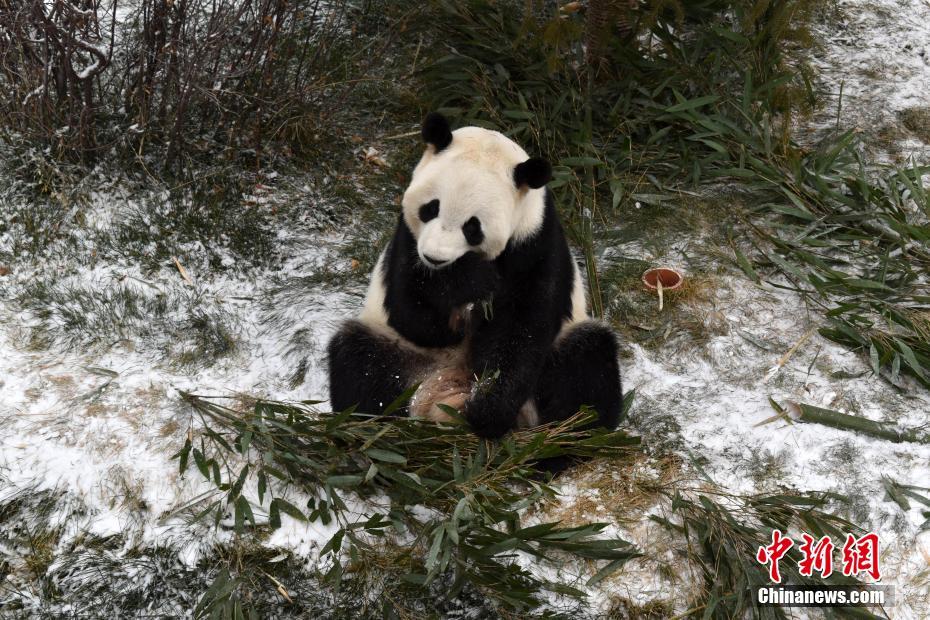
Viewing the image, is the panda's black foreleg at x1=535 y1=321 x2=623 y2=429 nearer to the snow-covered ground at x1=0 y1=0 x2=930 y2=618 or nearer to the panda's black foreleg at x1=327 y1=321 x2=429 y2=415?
the snow-covered ground at x1=0 y1=0 x2=930 y2=618

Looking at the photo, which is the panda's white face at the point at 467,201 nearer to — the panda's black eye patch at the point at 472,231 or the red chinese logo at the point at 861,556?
the panda's black eye patch at the point at 472,231

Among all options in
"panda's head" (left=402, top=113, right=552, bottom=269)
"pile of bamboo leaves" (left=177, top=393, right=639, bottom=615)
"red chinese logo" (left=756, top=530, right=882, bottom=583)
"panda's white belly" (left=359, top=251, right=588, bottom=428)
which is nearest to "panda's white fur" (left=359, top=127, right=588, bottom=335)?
"panda's head" (left=402, top=113, right=552, bottom=269)

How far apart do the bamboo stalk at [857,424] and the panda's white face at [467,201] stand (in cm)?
158

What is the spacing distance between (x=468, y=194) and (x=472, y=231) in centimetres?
14

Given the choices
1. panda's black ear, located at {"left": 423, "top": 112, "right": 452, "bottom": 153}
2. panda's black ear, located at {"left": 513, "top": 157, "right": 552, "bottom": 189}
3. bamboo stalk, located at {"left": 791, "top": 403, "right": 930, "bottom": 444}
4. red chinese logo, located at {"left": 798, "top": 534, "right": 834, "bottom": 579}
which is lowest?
red chinese logo, located at {"left": 798, "top": 534, "right": 834, "bottom": 579}

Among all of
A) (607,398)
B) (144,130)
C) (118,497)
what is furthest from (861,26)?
(118,497)

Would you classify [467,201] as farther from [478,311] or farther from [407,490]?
[407,490]

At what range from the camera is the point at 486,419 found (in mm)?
3723

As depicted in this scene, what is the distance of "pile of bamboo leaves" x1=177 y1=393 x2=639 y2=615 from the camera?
3.29 meters

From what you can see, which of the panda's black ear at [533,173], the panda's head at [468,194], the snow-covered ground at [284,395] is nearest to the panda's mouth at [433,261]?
the panda's head at [468,194]

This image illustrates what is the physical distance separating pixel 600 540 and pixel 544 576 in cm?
26

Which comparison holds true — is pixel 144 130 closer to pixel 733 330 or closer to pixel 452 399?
pixel 452 399

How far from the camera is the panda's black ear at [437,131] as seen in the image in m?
3.36

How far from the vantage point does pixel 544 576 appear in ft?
11.1
